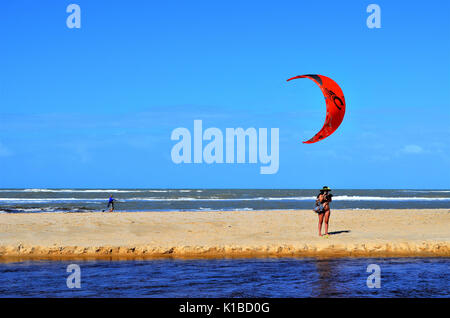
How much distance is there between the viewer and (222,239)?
1716 cm

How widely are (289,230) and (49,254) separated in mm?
9006

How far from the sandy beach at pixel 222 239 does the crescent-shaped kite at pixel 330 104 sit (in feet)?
10.6

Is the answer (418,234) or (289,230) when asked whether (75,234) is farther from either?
(418,234)

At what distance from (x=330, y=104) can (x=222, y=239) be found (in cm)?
536

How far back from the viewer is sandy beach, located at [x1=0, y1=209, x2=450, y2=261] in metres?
14.8
